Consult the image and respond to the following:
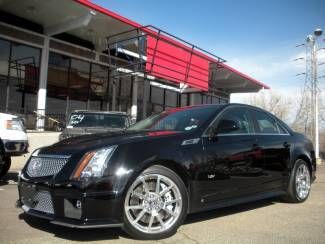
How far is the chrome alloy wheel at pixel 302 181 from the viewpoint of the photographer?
678 cm

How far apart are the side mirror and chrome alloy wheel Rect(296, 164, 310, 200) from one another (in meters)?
1.83

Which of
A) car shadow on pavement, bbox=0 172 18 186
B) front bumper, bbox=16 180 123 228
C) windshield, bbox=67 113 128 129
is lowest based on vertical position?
car shadow on pavement, bbox=0 172 18 186

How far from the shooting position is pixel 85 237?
173 inches

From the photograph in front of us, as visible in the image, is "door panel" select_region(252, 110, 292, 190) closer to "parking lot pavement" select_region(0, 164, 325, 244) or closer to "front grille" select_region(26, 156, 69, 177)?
"parking lot pavement" select_region(0, 164, 325, 244)

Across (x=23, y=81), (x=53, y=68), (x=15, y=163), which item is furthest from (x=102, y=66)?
(x=15, y=163)

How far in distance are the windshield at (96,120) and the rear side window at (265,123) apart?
18.6 feet

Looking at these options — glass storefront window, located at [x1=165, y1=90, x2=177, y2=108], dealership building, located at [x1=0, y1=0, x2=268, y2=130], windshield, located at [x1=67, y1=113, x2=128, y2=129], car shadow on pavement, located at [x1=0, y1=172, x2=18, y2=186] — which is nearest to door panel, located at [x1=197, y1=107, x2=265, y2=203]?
car shadow on pavement, located at [x1=0, y1=172, x2=18, y2=186]

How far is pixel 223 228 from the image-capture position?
16.4 feet

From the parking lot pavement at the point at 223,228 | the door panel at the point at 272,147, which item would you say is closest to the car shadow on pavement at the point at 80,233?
the parking lot pavement at the point at 223,228

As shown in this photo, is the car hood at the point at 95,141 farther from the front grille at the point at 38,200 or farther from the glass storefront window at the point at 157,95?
the glass storefront window at the point at 157,95

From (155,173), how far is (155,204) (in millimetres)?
323

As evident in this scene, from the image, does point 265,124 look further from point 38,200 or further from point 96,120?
point 96,120

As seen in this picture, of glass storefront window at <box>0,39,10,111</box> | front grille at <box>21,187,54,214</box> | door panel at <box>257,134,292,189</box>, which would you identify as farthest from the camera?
glass storefront window at <box>0,39,10,111</box>

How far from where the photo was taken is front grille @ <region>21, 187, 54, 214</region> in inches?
169
